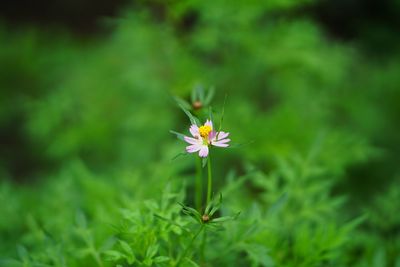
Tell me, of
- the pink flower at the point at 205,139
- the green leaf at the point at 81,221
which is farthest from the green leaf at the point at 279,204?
the green leaf at the point at 81,221

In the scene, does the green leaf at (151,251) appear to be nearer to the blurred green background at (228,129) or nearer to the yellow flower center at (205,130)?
the blurred green background at (228,129)

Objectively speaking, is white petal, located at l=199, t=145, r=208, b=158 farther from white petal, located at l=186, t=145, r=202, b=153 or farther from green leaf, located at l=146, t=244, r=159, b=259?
green leaf, located at l=146, t=244, r=159, b=259

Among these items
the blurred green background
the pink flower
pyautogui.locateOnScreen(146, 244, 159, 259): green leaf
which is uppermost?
the blurred green background

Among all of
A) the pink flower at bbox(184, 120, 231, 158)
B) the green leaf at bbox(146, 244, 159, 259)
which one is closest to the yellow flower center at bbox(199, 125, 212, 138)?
the pink flower at bbox(184, 120, 231, 158)

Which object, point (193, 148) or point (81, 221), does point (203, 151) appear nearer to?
point (193, 148)

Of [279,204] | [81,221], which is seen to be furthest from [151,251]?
[279,204]

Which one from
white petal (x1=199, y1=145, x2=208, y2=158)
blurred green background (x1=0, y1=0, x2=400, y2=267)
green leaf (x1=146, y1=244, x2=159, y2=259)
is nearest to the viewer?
white petal (x1=199, y1=145, x2=208, y2=158)

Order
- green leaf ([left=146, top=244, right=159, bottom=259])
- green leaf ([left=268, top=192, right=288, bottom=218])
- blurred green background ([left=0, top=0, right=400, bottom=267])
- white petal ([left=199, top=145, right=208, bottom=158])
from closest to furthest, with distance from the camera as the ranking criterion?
1. white petal ([left=199, top=145, right=208, bottom=158])
2. green leaf ([left=146, top=244, right=159, bottom=259])
3. green leaf ([left=268, top=192, right=288, bottom=218])
4. blurred green background ([left=0, top=0, right=400, bottom=267])

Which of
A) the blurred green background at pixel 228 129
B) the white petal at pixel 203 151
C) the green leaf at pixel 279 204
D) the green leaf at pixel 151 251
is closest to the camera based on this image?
the white petal at pixel 203 151
